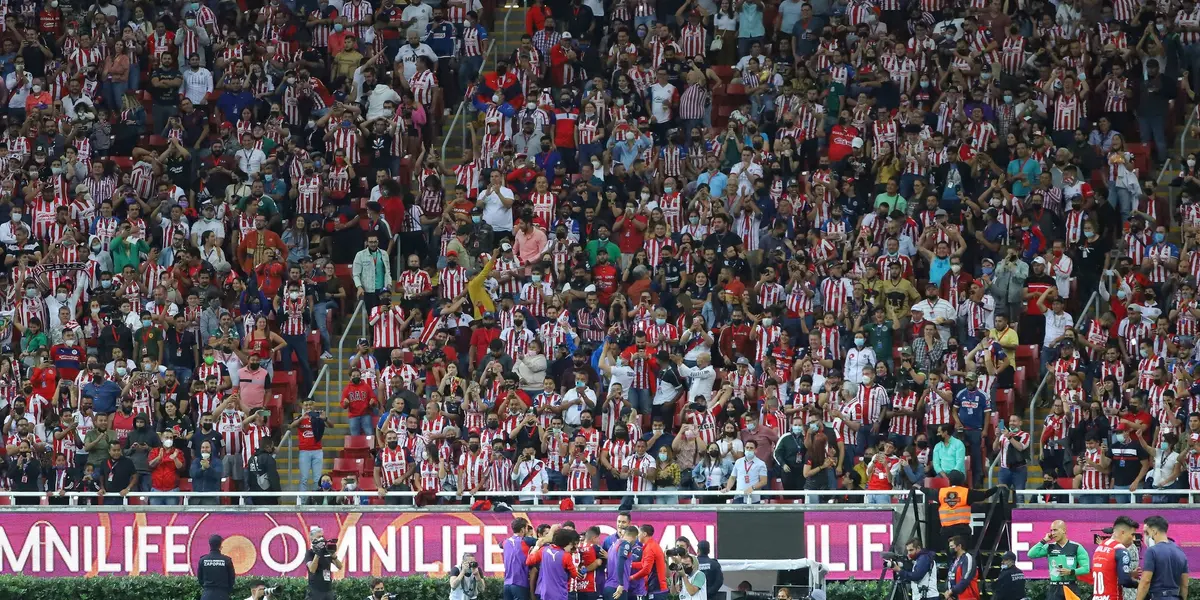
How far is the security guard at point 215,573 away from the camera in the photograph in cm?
2295

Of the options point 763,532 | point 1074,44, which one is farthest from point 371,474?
point 1074,44

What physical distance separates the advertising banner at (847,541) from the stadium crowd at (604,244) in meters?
0.70

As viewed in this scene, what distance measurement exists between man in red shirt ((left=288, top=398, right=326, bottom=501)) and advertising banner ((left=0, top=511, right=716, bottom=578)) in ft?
5.82

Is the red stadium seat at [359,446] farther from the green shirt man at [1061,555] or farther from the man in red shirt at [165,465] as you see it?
the green shirt man at [1061,555]

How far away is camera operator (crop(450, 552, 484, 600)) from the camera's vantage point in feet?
76.4

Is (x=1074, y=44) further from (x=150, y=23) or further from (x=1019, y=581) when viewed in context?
(x=150, y=23)

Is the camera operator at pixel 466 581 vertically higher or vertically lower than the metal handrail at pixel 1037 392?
lower

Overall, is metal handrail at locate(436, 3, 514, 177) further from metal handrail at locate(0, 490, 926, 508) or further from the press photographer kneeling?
the press photographer kneeling

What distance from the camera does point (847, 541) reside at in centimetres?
2488

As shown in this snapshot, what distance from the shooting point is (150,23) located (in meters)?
34.7

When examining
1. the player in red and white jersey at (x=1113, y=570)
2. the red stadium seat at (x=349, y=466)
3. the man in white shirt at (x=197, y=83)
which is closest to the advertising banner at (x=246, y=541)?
the red stadium seat at (x=349, y=466)

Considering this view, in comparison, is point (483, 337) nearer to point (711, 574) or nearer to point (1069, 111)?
point (711, 574)

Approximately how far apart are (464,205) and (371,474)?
546 cm

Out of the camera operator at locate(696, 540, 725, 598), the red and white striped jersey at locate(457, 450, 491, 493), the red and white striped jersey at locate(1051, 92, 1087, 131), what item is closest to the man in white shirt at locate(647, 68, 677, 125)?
the red and white striped jersey at locate(1051, 92, 1087, 131)
